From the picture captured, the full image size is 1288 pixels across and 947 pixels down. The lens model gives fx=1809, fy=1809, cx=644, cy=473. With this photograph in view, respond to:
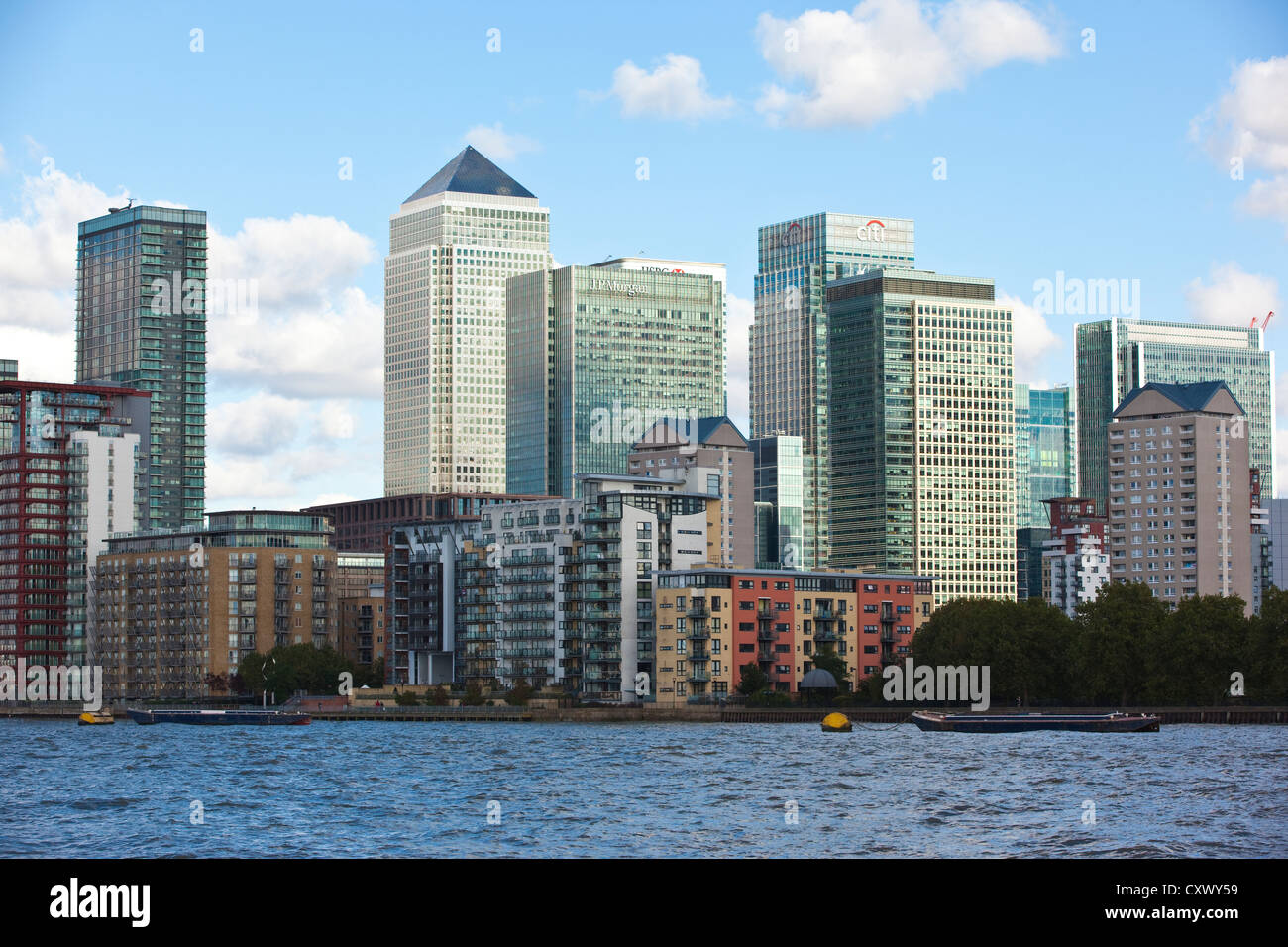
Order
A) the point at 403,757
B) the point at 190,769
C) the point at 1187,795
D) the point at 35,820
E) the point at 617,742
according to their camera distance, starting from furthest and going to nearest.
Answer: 1. the point at 617,742
2. the point at 403,757
3. the point at 190,769
4. the point at 1187,795
5. the point at 35,820

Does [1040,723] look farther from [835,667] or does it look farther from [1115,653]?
[835,667]

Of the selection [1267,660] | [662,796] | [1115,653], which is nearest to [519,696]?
[1115,653]

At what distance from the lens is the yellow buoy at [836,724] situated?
159m

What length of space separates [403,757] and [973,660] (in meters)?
74.9

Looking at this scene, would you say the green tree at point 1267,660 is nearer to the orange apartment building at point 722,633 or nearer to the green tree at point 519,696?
the orange apartment building at point 722,633

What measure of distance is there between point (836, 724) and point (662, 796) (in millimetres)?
76726

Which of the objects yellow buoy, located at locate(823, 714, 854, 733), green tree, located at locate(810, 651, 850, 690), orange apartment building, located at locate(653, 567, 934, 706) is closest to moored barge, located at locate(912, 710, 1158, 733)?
yellow buoy, located at locate(823, 714, 854, 733)

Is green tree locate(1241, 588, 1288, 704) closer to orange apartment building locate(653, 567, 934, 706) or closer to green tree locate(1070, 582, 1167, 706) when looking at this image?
green tree locate(1070, 582, 1167, 706)

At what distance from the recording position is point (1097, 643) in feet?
579

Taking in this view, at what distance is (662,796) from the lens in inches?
3334

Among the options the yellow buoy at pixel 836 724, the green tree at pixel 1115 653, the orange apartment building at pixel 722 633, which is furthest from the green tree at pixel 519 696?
the green tree at pixel 1115 653
